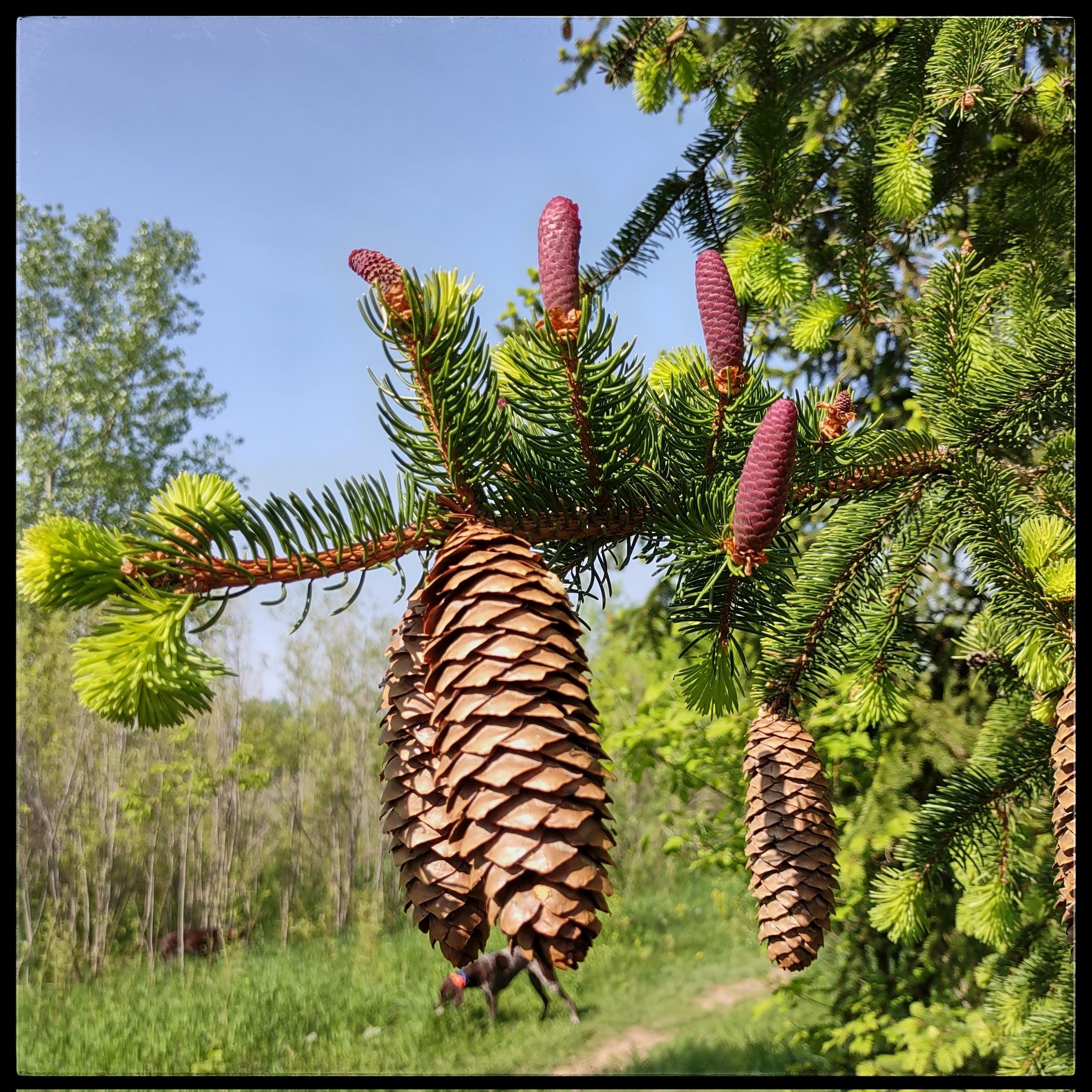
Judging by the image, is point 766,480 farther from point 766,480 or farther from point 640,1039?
point 640,1039

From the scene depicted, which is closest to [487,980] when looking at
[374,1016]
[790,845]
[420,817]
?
[374,1016]

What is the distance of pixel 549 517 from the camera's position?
37 cm

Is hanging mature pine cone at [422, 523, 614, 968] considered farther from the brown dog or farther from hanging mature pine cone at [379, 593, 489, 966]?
the brown dog

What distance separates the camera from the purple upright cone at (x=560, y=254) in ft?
1.00

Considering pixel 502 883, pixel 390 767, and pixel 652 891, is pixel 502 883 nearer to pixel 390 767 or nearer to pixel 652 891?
pixel 390 767

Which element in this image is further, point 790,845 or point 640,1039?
point 640,1039

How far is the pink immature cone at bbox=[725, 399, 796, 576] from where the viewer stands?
292mm

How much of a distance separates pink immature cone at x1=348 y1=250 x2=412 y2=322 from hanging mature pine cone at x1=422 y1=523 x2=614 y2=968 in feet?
0.28

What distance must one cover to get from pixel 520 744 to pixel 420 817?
0.22ft

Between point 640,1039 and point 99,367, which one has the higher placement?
point 99,367

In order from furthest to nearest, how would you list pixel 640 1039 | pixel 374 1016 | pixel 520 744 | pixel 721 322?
pixel 374 1016, pixel 640 1039, pixel 721 322, pixel 520 744

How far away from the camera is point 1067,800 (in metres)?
0.40

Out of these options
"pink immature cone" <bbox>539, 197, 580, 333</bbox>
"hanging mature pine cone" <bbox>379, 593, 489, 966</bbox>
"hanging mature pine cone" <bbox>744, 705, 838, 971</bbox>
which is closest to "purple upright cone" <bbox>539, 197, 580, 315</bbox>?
"pink immature cone" <bbox>539, 197, 580, 333</bbox>
